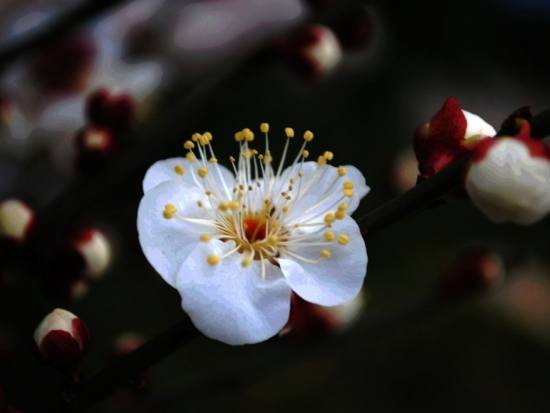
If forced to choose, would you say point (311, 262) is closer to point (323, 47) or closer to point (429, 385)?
point (323, 47)

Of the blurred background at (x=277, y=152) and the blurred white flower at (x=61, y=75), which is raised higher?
the blurred white flower at (x=61, y=75)

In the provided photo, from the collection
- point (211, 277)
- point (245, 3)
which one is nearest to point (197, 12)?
point (245, 3)

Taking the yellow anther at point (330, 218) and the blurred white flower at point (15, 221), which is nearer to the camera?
the yellow anther at point (330, 218)

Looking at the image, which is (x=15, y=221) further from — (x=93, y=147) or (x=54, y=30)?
(x=54, y=30)

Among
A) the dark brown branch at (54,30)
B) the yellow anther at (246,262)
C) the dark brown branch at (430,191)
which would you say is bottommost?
the yellow anther at (246,262)

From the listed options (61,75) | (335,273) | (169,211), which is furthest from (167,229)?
(61,75)

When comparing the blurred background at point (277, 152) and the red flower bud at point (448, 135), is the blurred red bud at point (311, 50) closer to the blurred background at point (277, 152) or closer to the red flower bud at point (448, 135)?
the blurred background at point (277, 152)

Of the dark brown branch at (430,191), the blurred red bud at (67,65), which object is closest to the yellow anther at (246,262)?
the dark brown branch at (430,191)
